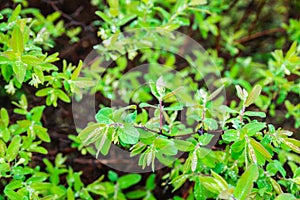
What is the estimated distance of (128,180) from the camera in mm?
1238

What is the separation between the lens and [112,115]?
80 cm

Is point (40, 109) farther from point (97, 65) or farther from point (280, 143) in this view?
point (280, 143)

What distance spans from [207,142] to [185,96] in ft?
Result: 1.11

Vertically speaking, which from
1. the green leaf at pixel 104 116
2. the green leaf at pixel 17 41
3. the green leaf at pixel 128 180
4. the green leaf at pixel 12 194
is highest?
the green leaf at pixel 17 41

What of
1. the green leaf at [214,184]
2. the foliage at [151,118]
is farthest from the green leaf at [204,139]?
the green leaf at [214,184]

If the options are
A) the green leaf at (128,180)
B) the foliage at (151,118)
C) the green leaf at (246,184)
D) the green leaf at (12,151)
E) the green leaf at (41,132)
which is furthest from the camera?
the green leaf at (128,180)

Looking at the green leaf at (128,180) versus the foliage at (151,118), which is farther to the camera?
the green leaf at (128,180)

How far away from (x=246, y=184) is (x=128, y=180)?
1.92ft

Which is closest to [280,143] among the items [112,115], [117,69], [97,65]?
[112,115]

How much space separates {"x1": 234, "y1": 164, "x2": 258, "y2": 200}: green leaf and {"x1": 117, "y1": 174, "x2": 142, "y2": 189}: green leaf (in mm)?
559

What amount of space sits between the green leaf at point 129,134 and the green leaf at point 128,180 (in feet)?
1.58

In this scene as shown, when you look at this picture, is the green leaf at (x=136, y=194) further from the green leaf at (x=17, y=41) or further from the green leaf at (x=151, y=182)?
the green leaf at (x=17, y=41)

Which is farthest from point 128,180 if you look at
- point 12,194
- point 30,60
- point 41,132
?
point 30,60

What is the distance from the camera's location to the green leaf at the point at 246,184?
0.70 meters
